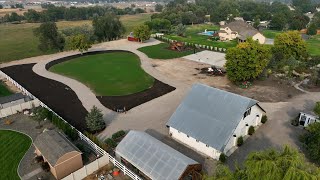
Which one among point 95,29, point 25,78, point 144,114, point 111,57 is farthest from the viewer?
point 95,29

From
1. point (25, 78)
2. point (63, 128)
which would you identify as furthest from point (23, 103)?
point (25, 78)

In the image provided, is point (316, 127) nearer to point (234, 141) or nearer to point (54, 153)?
Answer: point (234, 141)

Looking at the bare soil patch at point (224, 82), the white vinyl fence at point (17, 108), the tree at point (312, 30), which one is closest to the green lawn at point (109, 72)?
the bare soil patch at point (224, 82)

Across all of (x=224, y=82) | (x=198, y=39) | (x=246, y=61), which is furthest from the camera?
(x=198, y=39)

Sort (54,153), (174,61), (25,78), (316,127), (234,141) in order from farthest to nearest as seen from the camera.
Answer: (174,61) → (25,78) → (234,141) → (316,127) → (54,153)

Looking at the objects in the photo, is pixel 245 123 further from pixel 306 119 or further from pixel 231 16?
pixel 231 16

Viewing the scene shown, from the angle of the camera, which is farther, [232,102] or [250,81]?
[250,81]

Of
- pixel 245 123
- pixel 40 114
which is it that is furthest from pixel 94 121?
pixel 245 123
